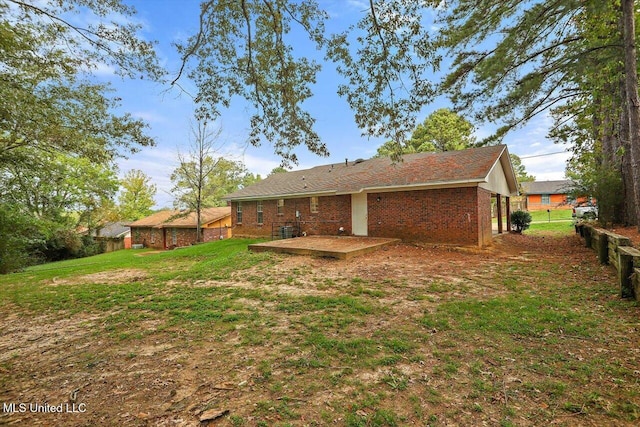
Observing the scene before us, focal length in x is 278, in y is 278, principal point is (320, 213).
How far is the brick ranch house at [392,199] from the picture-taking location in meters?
11.0

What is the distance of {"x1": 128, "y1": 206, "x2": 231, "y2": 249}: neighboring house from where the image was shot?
23.5 m

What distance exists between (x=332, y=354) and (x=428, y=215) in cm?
950

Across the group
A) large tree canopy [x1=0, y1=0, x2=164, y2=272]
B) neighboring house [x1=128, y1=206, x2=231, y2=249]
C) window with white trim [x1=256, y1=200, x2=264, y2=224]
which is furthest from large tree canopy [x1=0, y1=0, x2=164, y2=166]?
neighboring house [x1=128, y1=206, x2=231, y2=249]

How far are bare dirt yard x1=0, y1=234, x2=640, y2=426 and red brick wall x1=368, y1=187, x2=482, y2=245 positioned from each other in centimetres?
426

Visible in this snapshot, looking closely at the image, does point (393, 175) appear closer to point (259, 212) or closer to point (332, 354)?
point (259, 212)

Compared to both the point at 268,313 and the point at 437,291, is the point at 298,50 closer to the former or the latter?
the point at 268,313

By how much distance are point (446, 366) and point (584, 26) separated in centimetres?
1295

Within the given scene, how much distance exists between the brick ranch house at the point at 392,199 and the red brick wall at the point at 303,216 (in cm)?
5

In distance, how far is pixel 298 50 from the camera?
619 cm

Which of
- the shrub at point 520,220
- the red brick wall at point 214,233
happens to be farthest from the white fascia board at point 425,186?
the red brick wall at point 214,233

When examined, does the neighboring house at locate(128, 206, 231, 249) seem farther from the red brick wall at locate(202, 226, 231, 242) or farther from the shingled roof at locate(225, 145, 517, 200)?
the shingled roof at locate(225, 145, 517, 200)

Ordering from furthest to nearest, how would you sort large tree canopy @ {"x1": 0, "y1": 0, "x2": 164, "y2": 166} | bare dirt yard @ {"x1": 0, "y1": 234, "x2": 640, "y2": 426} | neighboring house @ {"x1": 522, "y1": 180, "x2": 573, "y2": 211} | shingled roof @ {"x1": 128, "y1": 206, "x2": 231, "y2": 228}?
neighboring house @ {"x1": 522, "y1": 180, "x2": 573, "y2": 211}, shingled roof @ {"x1": 128, "y1": 206, "x2": 231, "y2": 228}, large tree canopy @ {"x1": 0, "y1": 0, "x2": 164, "y2": 166}, bare dirt yard @ {"x1": 0, "y1": 234, "x2": 640, "y2": 426}

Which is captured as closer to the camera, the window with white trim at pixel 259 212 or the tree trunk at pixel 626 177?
the tree trunk at pixel 626 177

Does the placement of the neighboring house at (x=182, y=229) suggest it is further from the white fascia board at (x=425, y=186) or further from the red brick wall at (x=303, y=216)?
the white fascia board at (x=425, y=186)
